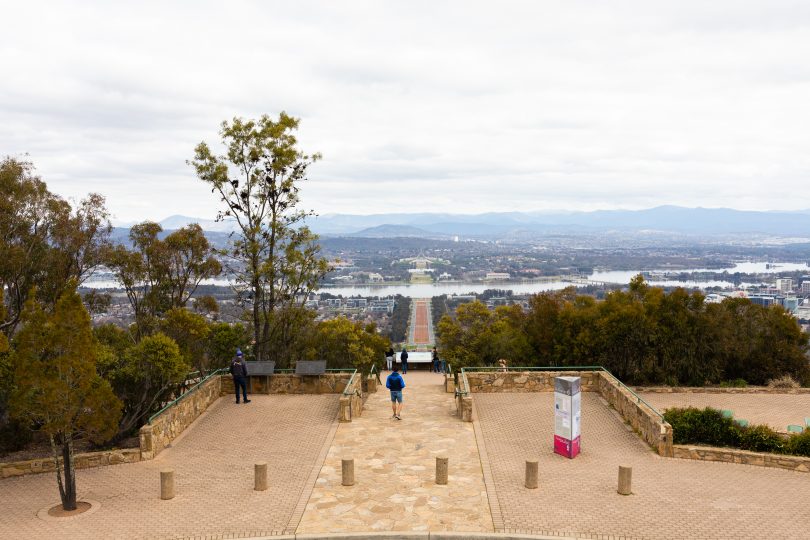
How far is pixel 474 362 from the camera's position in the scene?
2783 centimetres

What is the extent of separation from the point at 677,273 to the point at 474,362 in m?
145

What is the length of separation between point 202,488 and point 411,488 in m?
3.80

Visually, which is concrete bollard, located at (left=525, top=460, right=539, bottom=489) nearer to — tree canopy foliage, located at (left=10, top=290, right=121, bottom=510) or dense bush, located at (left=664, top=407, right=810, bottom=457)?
dense bush, located at (left=664, top=407, right=810, bottom=457)

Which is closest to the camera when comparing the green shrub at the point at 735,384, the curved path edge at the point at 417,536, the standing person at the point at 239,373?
the curved path edge at the point at 417,536

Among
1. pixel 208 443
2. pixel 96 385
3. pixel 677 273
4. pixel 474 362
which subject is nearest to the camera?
pixel 96 385

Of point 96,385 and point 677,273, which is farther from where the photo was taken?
point 677,273

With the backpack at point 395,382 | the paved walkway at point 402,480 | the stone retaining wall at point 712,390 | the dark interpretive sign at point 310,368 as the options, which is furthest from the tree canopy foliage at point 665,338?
the backpack at point 395,382

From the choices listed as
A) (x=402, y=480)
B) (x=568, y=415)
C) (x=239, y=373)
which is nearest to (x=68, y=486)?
(x=402, y=480)

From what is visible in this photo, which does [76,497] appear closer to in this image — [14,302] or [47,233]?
[14,302]

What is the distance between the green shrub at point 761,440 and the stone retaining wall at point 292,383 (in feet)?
33.2

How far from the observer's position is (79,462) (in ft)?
41.9

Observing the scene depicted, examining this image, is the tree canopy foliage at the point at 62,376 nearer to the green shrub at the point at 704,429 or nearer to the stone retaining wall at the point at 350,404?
the stone retaining wall at the point at 350,404

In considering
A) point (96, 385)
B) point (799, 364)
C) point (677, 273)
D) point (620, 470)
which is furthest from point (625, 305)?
point (677, 273)

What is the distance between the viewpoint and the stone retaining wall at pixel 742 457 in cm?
1230
